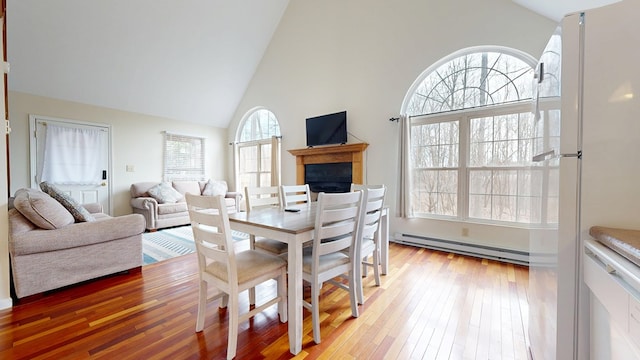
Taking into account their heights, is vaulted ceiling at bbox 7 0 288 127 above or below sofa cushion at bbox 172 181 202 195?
above

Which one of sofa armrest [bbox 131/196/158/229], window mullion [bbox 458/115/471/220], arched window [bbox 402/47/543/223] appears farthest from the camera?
sofa armrest [bbox 131/196/158/229]

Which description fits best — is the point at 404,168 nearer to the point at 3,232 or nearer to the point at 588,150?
the point at 588,150

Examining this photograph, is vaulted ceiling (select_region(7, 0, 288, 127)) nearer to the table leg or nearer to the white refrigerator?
the table leg

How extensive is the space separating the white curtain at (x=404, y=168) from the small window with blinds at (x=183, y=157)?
15.9 feet

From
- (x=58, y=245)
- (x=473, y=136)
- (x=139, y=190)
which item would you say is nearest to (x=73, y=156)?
(x=139, y=190)

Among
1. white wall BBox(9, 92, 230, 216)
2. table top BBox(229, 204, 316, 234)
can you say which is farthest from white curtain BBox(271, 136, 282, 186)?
table top BBox(229, 204, 316, 234)

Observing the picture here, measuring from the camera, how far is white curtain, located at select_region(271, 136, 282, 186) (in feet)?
17.1

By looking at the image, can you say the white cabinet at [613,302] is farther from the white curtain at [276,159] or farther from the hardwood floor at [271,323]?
the white curtain at [276,159]

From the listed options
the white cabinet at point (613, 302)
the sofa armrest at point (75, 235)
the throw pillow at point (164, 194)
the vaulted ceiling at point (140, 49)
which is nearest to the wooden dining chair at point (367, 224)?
the white cabinet at point (613, 302)

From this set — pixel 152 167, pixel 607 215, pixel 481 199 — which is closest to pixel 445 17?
pixel 481 199

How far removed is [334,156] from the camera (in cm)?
432

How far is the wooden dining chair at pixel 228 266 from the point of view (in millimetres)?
1364

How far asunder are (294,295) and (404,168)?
265 cm

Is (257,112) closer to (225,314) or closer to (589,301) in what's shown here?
Result: (225,314)
